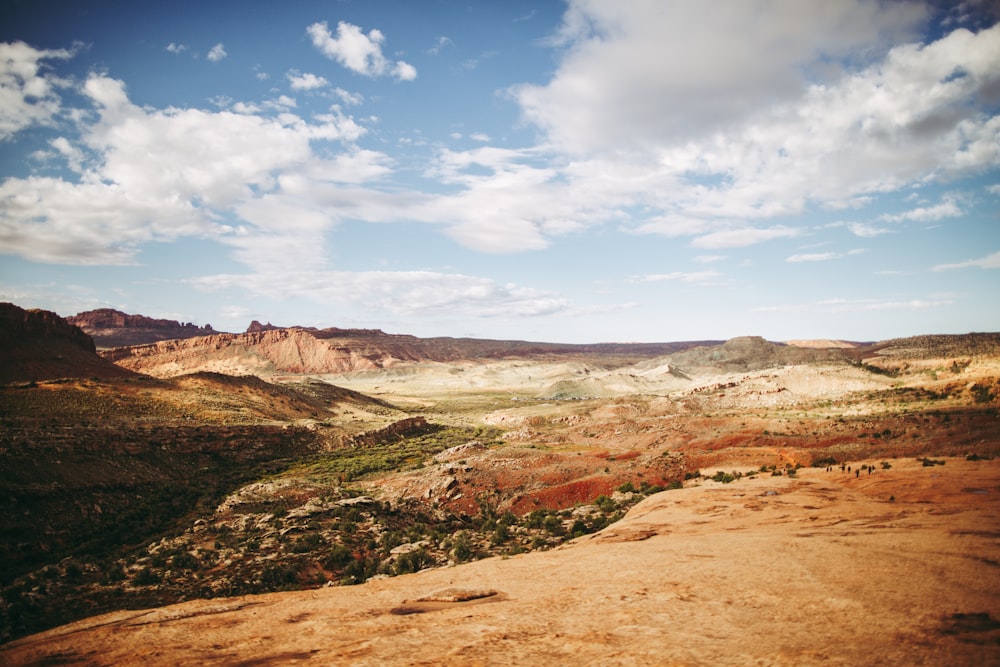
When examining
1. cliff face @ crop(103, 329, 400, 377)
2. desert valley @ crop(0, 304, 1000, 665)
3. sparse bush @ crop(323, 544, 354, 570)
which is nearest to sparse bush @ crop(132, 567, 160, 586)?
desert valley @ crop(0, 304, 1000, 665)

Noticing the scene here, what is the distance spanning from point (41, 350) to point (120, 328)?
13852cm

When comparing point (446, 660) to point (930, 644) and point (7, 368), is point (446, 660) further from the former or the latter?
point (7, 368)

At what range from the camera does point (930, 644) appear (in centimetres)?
611

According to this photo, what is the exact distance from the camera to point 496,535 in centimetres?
1964

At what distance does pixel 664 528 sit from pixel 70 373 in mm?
77920

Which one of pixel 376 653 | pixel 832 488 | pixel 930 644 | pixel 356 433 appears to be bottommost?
pixel 356 433

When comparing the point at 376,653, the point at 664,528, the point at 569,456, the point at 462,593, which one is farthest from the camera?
the point at 569,456

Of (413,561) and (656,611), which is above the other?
(656,611)

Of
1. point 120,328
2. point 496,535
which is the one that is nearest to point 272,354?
point 120,328

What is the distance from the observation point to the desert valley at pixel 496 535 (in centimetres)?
732

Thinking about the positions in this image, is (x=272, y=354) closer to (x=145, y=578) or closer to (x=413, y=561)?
(x=145, y=578)

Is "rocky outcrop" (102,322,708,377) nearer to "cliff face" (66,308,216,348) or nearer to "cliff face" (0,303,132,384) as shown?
"cliff face" (66,308,216,348)

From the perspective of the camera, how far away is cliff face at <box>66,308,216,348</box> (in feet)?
555

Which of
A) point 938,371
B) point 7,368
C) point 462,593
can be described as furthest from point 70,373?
point 938,371
